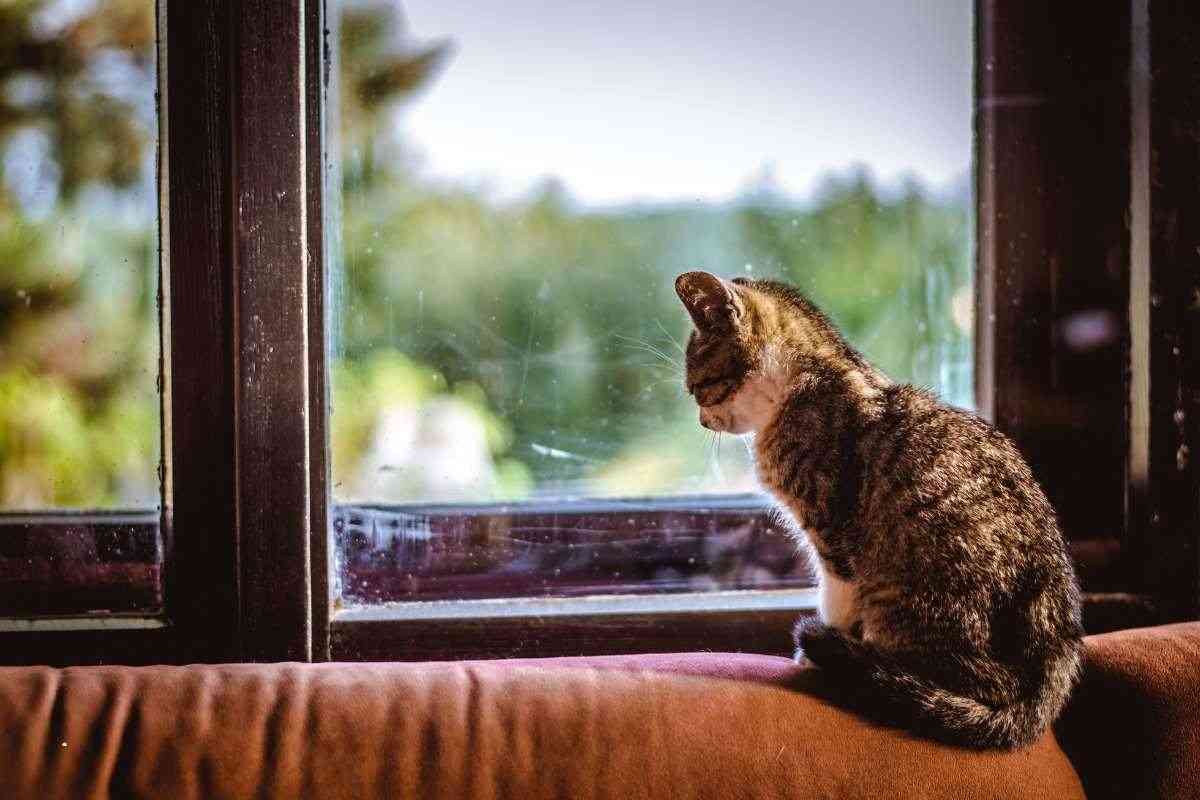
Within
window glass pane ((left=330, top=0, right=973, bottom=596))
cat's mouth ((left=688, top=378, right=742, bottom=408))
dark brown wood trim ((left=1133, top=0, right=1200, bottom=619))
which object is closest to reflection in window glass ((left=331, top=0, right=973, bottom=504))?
window glass pane ((left=330, top=0, right=973, bottom=596))

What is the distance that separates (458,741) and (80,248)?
79 centimetres

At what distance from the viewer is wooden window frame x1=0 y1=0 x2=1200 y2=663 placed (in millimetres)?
1020

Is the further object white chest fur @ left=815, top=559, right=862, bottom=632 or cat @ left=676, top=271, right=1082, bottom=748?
white chest fur @ left=815, top=559, right=862, bottom=632

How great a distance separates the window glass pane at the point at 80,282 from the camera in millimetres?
1056

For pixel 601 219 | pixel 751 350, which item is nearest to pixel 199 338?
pixel 601 219

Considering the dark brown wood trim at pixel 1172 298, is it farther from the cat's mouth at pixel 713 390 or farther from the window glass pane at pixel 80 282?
the window glass pane at pixel 80 282

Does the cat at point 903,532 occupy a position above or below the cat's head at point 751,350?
below

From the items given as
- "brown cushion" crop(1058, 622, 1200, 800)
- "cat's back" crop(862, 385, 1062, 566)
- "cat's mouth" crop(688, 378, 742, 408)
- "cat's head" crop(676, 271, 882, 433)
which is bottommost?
"brown cushion" crop(1058, 622, 1200, 800)

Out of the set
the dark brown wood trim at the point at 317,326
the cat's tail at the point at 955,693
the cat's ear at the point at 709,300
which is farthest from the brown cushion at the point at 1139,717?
the dark brown wood trim at the point at 317,326

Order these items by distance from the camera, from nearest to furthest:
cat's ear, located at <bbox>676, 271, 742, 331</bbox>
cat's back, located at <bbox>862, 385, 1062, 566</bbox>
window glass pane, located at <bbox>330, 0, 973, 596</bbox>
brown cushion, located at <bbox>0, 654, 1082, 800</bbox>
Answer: brown cushion, located at <bbox>0, 654, 1082, 800</bbox> < cat's back, located at <bbox>862, 385, 1062, 566</bbox> < cat's ear, located at <bbox>676, 271, 742, 331</bbox> < window glass pane, located at <bbox>330, 0, 973, 596</bbox>

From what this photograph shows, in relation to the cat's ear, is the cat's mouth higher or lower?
lower

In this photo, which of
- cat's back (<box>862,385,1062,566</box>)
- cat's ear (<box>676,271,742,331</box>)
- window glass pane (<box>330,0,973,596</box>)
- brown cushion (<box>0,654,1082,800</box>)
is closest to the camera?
brown cushion (<box>0,654,1082,800</box>)

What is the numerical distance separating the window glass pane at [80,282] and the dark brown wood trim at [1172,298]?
52.9 inches

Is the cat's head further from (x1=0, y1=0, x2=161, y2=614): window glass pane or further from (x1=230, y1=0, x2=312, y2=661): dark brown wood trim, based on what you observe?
(x1=0, y1=0, x2=161, y2=614): window glass pane
